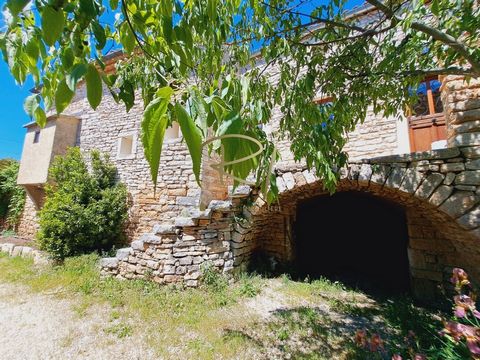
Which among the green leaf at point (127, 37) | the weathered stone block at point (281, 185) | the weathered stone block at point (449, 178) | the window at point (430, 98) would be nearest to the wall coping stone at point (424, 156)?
the weathered stone block at point (449, 178)

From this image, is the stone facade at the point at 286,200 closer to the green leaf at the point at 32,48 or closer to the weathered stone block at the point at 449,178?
the weathered stone block at the point at 449,178

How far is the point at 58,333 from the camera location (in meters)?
3.14

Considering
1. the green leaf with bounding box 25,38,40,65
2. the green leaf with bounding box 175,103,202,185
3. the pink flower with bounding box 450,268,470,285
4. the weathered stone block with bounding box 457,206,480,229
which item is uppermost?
the green leaf with bounding box 25,38,40,65

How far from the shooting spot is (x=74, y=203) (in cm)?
599

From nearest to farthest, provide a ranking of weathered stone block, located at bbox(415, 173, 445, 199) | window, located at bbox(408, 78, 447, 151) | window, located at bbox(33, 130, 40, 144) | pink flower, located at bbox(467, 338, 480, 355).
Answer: pink flower, located at bbox(467, 338, 480, 355) → weathered stone block, located at bbox(415, 173, 445, 199) → window, located at bbox(408, 78, 447, 151) → window, located at bbox(33, 130, 40, 144)

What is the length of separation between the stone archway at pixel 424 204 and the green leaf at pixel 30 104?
2392 millimetres

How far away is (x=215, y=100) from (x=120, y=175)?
7075 mm

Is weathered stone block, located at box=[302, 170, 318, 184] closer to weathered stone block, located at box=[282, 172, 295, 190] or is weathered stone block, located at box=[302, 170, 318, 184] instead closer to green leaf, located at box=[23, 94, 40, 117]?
weathered stone block, located at box=[282, 172, 295, 190]

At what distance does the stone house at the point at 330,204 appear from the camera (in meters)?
3.08

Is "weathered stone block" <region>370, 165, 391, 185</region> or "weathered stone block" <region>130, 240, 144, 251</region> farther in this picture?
"weathered stone block" <region>130, 240, 144, 251</region>

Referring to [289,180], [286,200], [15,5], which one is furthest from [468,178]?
[15,5]

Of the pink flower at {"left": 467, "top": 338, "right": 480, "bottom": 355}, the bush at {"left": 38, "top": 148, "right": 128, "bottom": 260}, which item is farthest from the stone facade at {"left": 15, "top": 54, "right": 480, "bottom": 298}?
the pink flower at {"left": 467, "top": 338, "right": 480, "bottom": 355}

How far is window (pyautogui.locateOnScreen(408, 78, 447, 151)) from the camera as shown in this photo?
478 cm

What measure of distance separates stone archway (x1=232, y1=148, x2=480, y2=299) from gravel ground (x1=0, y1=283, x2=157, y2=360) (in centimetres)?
236
